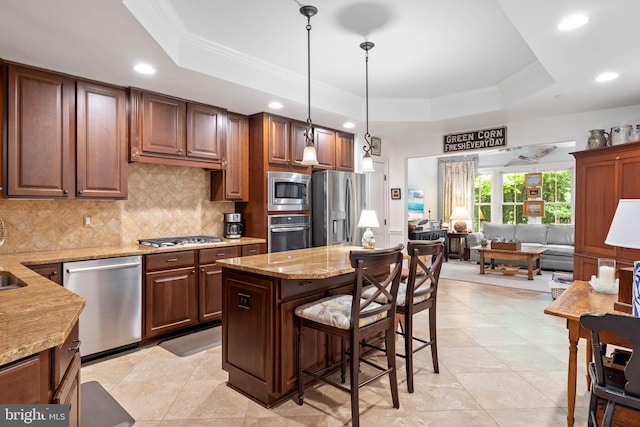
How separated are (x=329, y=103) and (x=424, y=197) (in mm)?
5747

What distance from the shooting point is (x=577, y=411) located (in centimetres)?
214

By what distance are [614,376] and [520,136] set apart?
4208 millimetres

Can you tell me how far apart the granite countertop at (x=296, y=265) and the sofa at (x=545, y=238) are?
5.79m

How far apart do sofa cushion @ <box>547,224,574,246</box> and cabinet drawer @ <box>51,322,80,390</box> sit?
325 inches

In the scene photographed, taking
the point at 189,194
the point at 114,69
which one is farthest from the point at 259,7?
the point at 189,194

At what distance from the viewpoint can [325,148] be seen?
498cm

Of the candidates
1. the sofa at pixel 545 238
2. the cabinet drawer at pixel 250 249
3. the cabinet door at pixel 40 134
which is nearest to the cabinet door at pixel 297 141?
the cabinet drawer at pixel 250 249

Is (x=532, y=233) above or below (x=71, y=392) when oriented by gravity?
above

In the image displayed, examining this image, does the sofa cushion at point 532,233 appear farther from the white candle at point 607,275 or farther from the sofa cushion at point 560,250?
the white candle at point 607,275

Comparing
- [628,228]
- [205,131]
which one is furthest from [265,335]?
[205,131]

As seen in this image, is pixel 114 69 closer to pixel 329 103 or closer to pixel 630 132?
pixel 329 103

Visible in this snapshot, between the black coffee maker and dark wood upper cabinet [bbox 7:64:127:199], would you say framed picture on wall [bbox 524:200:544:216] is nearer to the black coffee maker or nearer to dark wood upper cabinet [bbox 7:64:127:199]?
the black coffee maker

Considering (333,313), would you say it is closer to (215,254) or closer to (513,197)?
(215,254)

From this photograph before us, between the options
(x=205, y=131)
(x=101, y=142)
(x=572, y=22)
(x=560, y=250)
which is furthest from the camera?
(x=560, y=250)
